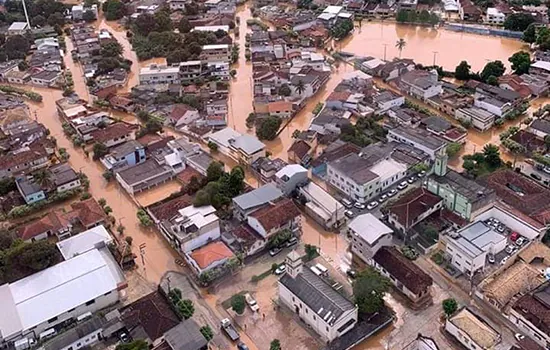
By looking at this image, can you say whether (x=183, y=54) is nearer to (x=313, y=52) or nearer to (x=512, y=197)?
(x=313, y=52)

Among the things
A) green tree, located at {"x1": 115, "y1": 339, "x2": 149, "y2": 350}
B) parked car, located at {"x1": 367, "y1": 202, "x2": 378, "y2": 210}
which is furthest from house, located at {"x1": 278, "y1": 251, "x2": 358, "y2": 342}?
parked car, located at {"x1": 367, "y1": 202, "x2": 378, "y2": 210}

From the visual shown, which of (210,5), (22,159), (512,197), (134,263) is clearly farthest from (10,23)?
(512,197)

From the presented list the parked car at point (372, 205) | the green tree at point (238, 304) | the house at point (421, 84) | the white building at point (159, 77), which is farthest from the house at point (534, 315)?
the white building at point (159, 77)

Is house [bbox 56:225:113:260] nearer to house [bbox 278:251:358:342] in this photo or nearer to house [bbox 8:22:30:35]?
house [bbox 278:251:358:342]

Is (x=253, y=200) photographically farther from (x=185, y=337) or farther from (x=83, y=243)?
(x=185, y=337)

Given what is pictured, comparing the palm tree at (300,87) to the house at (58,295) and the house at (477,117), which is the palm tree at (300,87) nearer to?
the house at (477,117)
